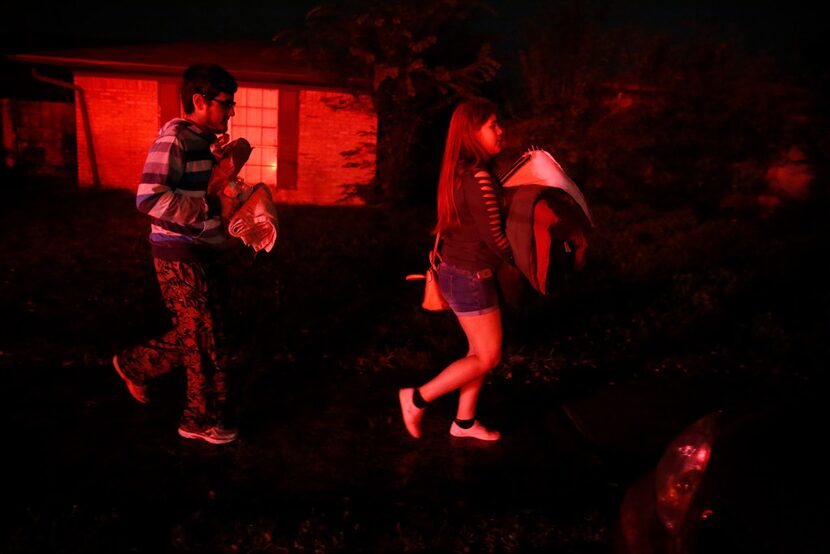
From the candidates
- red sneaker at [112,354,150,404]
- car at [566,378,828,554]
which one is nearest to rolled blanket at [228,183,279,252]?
red sneaker at [112,354,150,404]

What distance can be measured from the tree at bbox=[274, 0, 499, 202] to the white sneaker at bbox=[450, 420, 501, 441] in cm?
817

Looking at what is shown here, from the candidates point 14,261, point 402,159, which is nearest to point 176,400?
point 14,261

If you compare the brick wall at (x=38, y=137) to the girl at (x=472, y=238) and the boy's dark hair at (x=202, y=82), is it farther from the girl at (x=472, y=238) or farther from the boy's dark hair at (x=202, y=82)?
the girl at (x=472, y=238)

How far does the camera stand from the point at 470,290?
132 inches

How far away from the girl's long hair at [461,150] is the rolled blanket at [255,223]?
0.84 m

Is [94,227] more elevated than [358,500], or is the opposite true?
[358,500]

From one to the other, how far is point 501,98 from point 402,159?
3041 mm

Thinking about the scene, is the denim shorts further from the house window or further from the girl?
the house window

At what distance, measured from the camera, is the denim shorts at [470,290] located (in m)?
3.35

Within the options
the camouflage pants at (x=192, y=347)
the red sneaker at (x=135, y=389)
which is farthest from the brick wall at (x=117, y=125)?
the camouflage pants at (x=192, y=347)

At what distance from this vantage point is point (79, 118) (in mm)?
12586

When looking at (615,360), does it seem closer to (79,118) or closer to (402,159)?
(402,159)

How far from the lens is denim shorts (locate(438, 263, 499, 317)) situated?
11.0 ft

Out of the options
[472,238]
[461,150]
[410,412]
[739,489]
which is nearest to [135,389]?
[410,412]
